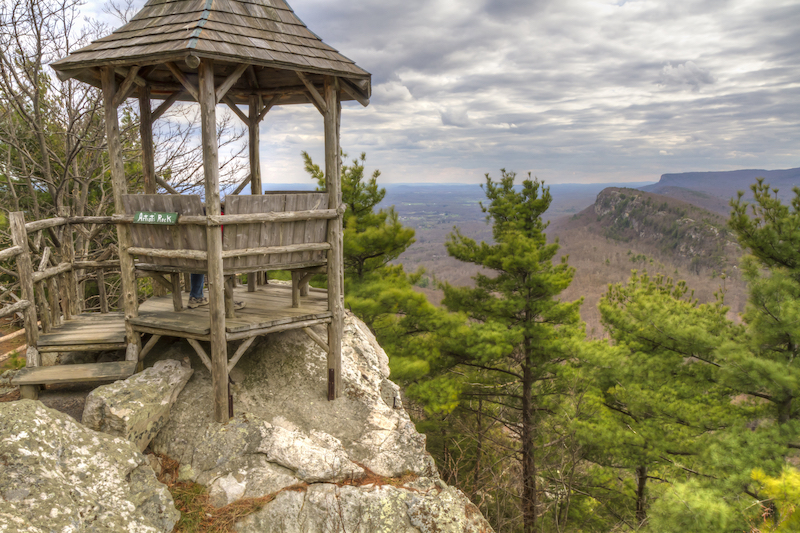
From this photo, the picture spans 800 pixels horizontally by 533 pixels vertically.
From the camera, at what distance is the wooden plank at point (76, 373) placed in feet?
18.7

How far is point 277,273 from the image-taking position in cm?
1488

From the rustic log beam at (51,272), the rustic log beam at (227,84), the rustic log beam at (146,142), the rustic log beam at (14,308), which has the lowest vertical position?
the rustic log beam at (14,308)

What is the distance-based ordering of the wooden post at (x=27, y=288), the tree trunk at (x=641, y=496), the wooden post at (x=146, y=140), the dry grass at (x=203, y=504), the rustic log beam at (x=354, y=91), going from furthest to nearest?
the tree trunk at (x=641, y=496)
the wooden post at (x=146, y=140)
the rustic log beam at (x=354, y=91)
the wooden post at (x=27, y=288)
the dry grass at (x=203, y=504)

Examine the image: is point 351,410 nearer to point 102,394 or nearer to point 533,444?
point 102,394

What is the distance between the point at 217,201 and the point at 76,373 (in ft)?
9.16

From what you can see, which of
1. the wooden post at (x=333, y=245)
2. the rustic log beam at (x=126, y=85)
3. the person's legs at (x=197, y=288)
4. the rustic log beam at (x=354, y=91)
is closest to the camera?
the rustic log beam at (x=126, y=85)

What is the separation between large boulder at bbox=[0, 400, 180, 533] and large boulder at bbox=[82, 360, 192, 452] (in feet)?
1.29

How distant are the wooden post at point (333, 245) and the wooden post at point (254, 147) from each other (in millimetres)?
2287

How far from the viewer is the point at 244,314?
6.76m

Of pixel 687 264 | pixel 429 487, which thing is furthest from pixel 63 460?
pixel 687 264

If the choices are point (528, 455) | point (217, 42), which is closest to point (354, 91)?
point (217, 42)

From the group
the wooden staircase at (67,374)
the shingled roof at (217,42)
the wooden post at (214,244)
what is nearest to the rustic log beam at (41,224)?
the wooden staircase at (67,374)

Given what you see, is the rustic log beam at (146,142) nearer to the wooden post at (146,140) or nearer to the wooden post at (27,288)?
the wooden post at (146,140)

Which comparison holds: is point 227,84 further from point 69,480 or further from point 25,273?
point 69,480
